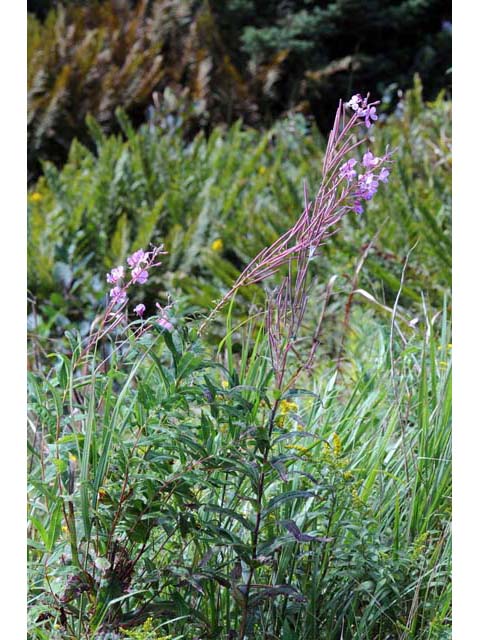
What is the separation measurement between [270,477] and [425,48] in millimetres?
9828

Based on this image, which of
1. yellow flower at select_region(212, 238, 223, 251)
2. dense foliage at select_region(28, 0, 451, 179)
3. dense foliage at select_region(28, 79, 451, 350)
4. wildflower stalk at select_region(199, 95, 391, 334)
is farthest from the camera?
dense foliage at select_region(28, 0, 451, 179)

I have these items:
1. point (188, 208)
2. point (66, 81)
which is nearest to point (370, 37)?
point (66, 81)

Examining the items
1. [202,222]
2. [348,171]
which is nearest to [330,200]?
[348,171]

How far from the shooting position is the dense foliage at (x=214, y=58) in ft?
25.0

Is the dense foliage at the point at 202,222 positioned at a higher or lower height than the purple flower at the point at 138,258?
lower

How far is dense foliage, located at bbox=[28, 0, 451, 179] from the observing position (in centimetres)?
763

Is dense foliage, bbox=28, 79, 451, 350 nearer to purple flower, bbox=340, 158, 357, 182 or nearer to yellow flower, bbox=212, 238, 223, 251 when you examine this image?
yellow flower, bbox=212, 238, 223, 251

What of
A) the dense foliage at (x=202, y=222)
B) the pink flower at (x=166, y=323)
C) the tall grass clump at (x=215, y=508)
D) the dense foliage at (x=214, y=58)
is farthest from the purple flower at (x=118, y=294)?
the dense foliage at (x=214, y=58)

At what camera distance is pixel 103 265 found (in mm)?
4711

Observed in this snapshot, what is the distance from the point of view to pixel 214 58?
906 cm

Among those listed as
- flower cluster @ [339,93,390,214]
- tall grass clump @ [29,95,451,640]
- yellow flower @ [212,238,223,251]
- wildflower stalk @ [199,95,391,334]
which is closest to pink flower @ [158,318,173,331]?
tall grass clump @ [29,95,451,640]

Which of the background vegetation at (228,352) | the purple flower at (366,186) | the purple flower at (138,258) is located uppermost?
the purple flower at (366,186)

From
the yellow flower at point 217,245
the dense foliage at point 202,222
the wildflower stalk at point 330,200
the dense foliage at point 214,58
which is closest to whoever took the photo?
the wildflower stalk at point 330,200

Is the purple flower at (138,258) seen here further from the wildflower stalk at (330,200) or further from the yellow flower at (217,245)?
the yellow flower at (217,245)
